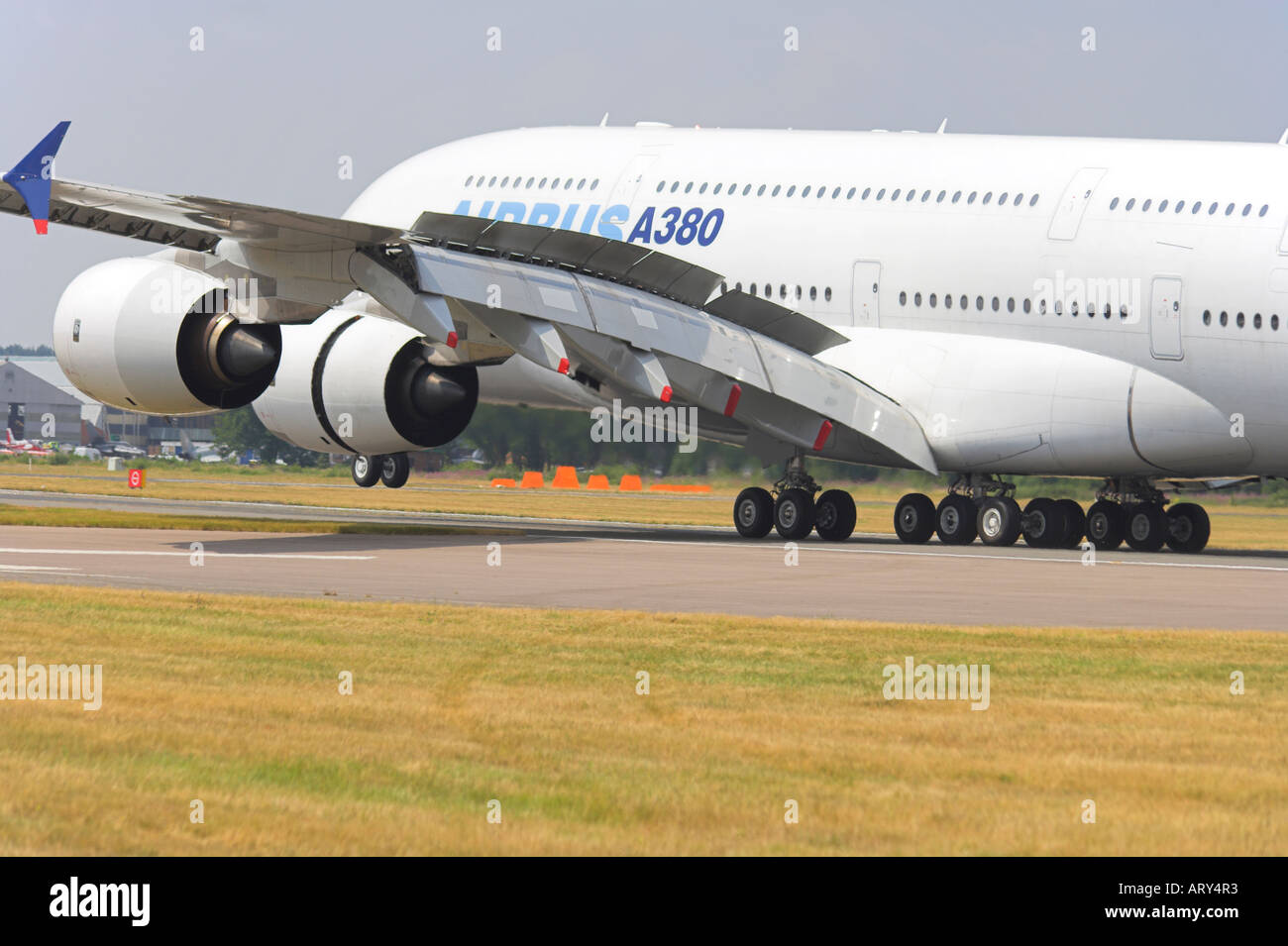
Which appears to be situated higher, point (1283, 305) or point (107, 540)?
point (1283, 305)

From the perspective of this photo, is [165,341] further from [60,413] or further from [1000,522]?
[60,413]

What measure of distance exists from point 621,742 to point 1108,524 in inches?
886

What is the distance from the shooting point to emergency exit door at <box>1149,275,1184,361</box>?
1084 inches

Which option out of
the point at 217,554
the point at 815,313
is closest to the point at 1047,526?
the point at 815,313

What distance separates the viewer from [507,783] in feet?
29.8

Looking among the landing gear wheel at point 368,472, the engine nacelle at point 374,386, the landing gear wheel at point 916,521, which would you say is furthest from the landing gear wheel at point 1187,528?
the landing gear wheel at point 368,472

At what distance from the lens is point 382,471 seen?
125 ft

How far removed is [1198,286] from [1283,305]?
1.30m

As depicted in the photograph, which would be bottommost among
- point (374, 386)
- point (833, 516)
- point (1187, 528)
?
point (1187, 528)

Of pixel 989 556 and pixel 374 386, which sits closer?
pixel 989 556
